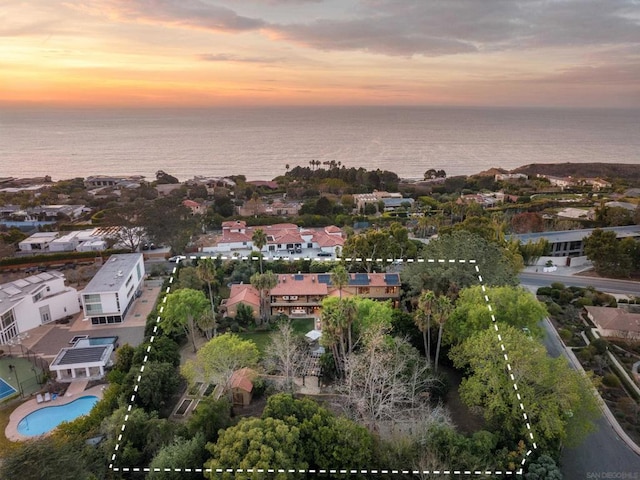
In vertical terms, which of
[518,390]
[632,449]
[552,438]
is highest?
[518,390]

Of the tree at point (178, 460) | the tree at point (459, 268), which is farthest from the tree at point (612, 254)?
the tree at point (178, 460)

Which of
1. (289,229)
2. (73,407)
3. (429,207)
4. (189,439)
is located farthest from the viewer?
(429,207)

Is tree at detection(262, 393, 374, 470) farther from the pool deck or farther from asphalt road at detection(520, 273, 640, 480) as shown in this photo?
the pool deck

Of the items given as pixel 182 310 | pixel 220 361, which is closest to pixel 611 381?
pixel 220 361

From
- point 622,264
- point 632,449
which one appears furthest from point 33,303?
point 622,264

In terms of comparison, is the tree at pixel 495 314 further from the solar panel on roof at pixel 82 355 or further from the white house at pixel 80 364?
the solar panel on roof at pixel 82 355

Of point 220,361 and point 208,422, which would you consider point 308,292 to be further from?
point 208,422

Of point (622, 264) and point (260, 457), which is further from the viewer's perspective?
point (622, 264)

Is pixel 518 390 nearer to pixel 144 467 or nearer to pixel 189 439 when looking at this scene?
pixel 189 439
